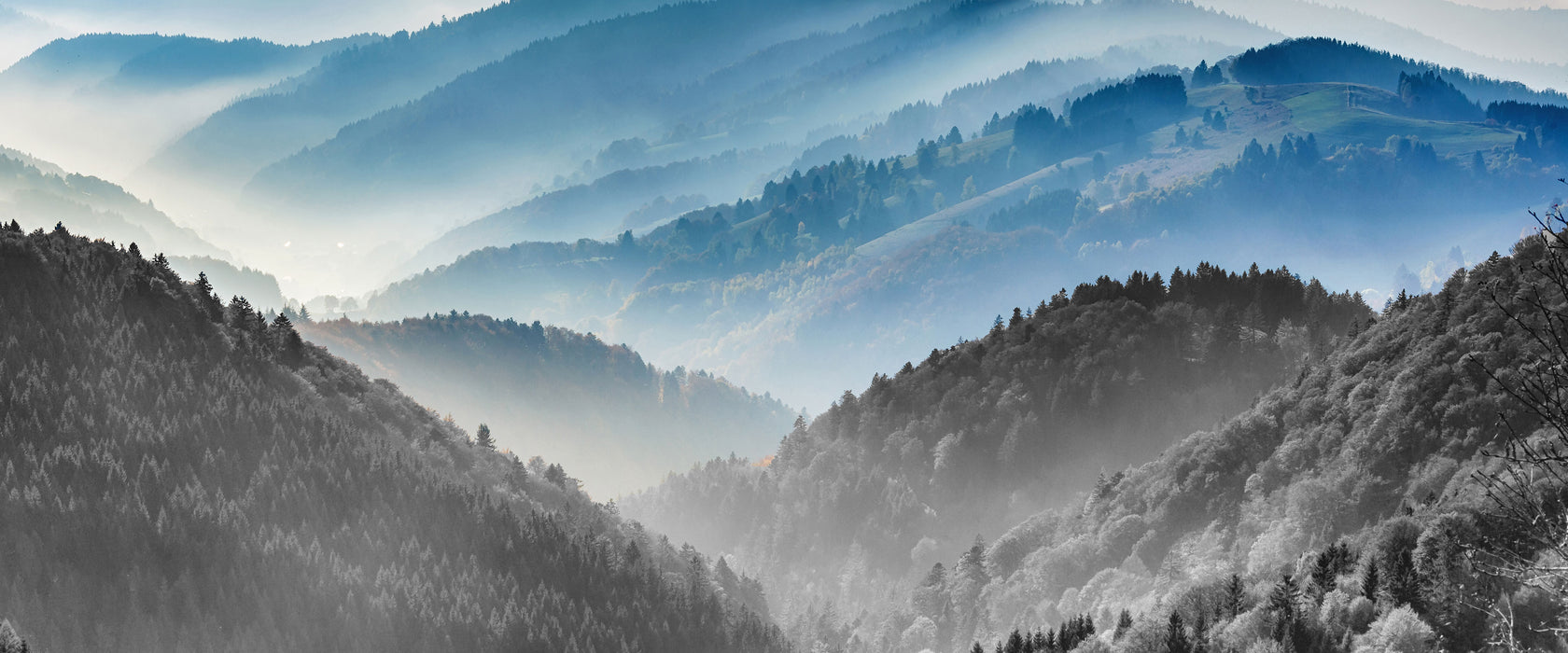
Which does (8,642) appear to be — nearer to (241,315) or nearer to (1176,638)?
(1176,638)

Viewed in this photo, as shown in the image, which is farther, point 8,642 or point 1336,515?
point 1336,515

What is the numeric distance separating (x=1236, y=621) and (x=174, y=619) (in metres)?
118

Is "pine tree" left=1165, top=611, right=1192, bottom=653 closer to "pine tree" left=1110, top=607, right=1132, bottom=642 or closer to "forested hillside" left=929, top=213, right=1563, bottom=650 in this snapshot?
"forested hillside" left=929, top=213, right=1563, bottom=650

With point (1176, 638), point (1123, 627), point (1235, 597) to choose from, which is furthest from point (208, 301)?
point (1235, 597)

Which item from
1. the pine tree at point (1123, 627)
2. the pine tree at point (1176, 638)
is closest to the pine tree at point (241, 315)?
the pine tree at point (1123, 627)

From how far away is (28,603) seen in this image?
119 metres

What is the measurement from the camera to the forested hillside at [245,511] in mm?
127562

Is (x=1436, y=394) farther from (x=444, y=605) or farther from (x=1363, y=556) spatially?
(x=444, y=605)

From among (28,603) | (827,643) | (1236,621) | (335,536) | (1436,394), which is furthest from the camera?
(827,643)

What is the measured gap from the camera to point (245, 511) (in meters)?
144

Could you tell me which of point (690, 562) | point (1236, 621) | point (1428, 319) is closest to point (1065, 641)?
point (1236, 621)

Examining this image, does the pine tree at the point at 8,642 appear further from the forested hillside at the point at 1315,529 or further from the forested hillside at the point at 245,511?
the forested hillside at the point at 1315,529

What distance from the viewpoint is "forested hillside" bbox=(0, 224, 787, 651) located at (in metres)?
128

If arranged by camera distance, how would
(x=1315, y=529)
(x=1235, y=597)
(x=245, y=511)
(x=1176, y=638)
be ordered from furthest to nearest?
(x=245, y=511), (x=1315, y=529), (x=1235, y=597), (x=1176, y=638)
